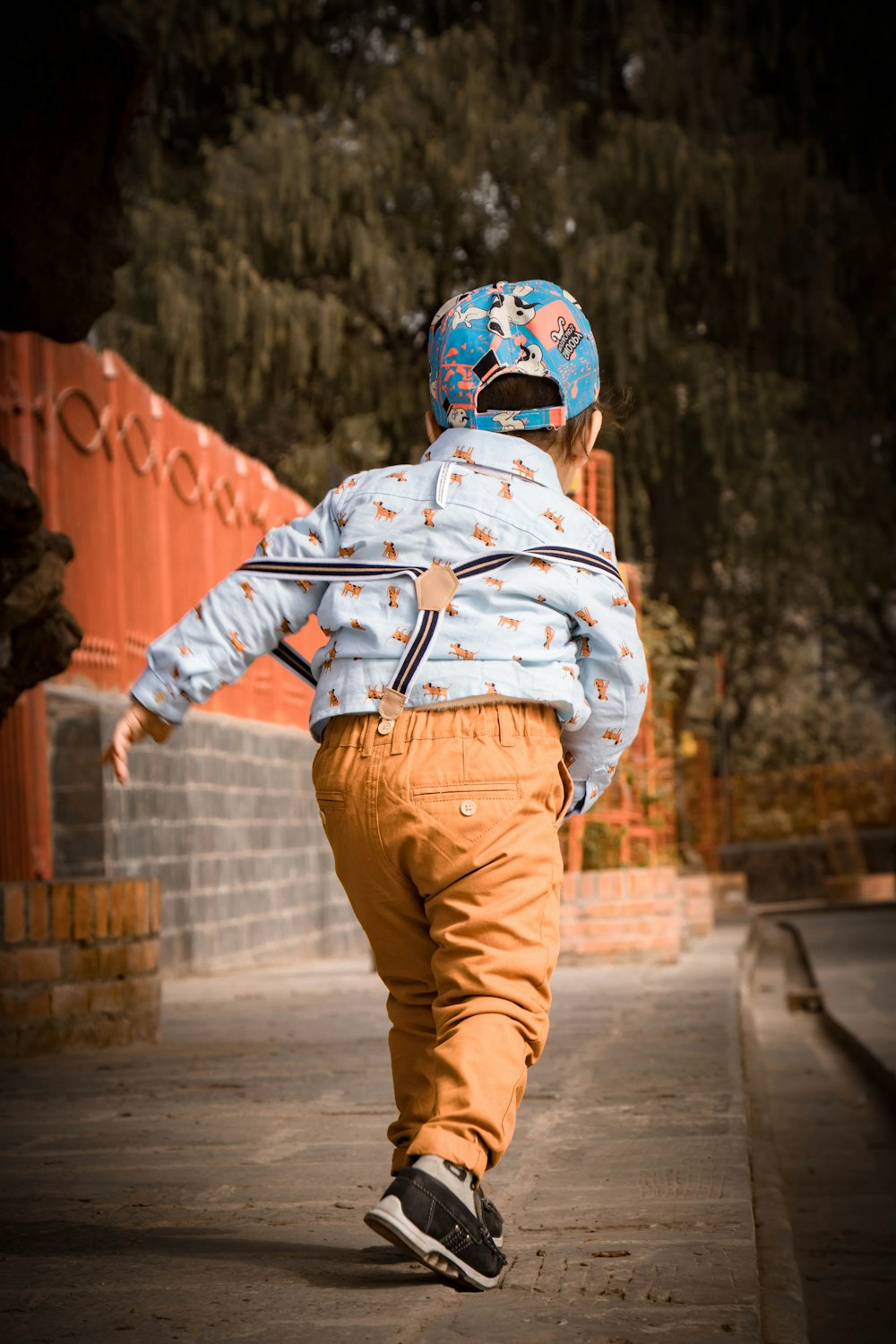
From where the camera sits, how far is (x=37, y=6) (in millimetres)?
4777

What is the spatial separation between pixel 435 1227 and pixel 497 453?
42.2 inches

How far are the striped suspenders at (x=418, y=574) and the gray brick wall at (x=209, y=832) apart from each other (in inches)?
181

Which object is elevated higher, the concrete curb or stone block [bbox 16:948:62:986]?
stone block [bbox 16:948:62:986]

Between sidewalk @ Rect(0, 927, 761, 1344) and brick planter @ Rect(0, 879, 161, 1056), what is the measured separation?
140mm

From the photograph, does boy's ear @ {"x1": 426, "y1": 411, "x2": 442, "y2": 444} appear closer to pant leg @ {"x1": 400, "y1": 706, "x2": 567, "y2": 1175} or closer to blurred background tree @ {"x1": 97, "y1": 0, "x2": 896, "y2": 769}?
pant leg @ {"x1": 400, "y1": 706, "x2": 567, "y2": 1175}

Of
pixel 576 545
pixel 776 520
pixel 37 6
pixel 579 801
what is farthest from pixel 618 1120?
pixel 776 520

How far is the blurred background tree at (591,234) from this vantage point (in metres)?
13.7

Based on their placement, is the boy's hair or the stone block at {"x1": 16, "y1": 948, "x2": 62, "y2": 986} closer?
the boy's hair

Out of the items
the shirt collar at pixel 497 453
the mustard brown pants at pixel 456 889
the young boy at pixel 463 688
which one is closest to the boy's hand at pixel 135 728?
the young boy at pixel 463 688

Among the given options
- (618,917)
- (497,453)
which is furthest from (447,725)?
(618,917)

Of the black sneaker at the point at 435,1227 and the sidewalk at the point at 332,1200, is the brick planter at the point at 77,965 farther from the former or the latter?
the black sneaker at the point at 435,1227

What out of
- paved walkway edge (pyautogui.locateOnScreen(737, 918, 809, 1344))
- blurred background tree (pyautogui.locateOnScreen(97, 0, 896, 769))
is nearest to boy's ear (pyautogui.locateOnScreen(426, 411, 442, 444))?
paved walkway edge (pyautogui.locateOnScreen(737, 918, 809, 1344))

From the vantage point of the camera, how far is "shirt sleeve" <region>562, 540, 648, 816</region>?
2418 millimetres

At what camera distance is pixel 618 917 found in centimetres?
836
